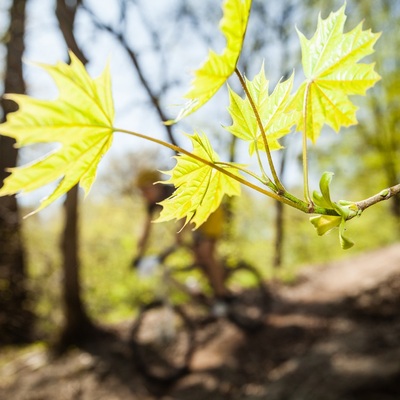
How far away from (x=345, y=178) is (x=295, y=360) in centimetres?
942

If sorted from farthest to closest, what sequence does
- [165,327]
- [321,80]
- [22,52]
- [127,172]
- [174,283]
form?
[127,172] < [22,52] < [165,327] < [174,283] < [321,80]

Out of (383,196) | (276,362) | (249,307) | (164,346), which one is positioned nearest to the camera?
(383,196)

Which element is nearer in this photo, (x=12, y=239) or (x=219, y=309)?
(x=219, y=309)

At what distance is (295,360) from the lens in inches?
180

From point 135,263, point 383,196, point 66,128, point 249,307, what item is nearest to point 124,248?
point 249,307

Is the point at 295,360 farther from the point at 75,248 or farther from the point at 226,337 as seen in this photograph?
the point at 75,248

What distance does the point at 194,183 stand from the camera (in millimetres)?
718

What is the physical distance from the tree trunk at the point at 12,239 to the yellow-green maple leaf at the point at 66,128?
19.0ft

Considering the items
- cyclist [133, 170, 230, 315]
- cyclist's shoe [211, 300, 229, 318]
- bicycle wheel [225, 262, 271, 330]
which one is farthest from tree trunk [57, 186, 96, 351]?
bicycle wheel [225, 262, 271, 330]

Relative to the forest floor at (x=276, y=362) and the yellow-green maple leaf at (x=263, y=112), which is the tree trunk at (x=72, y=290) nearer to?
the forest floor at (x=276, y=362)

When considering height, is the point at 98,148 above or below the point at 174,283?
above

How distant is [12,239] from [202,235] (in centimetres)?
360

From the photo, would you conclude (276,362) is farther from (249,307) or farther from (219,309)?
(249,307)

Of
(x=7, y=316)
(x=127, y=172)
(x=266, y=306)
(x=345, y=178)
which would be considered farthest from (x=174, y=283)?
(x=345, y=178)
